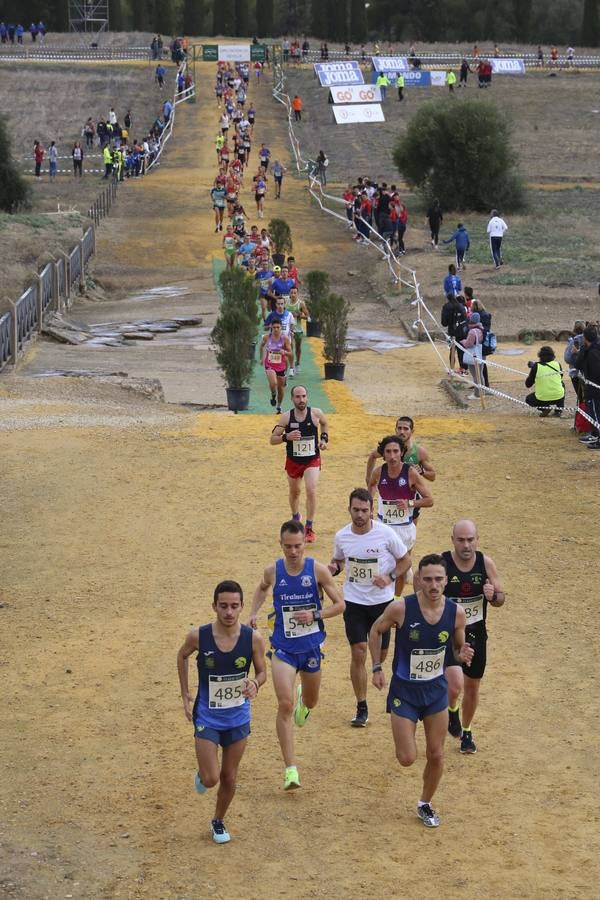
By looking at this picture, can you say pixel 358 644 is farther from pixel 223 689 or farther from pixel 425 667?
pixel 223 689

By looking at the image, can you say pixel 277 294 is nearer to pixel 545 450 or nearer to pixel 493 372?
pixel 493 372

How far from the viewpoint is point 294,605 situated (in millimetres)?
9344

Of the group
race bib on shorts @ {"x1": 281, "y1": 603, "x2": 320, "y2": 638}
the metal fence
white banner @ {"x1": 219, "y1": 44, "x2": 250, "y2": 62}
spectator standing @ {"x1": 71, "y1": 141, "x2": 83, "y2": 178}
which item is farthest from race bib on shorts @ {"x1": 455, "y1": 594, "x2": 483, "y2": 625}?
white banner @ {"x1": 219, "y1": 44, "x2": 250, "y2": 62}

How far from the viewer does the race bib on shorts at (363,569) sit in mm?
10102

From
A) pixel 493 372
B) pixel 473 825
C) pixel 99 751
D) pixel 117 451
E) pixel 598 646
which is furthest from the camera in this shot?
pixel 493 372

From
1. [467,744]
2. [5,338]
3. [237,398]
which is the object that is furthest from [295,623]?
[5,338]

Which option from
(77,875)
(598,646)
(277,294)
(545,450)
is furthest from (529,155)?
(77,875)

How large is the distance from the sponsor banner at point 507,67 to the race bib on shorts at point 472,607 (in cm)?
7219

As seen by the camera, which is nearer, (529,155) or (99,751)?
(99,751)

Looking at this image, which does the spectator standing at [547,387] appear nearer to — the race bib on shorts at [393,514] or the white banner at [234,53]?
the race bib on shorts at [393,514]

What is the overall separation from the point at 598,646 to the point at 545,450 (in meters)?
7.46

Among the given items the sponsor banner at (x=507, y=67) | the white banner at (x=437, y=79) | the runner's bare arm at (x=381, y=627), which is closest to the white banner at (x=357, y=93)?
the white banner at (x=437, y=79)

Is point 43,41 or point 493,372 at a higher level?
point 43,41

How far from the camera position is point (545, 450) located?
1936 cm
